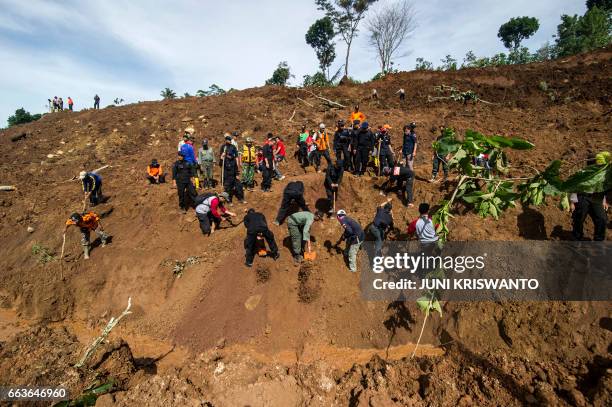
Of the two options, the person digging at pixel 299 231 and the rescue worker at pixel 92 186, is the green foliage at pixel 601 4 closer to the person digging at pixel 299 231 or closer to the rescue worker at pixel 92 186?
the person digging at pixel 299 231

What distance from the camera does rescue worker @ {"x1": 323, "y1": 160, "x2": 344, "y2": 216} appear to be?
857 cm

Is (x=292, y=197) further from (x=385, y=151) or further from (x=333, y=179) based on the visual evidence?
(x=385, y=151)

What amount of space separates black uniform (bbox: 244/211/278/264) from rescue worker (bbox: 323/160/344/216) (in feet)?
7.27

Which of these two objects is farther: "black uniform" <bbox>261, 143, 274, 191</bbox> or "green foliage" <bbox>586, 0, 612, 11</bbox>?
"green foliage" <bbox>586, 0, 612, 11</bbox>

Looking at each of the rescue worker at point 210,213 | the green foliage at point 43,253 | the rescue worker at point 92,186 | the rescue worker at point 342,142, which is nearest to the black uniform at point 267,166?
the rescue worker at point 210,213

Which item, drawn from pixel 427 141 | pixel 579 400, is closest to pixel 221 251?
pixel 579 400

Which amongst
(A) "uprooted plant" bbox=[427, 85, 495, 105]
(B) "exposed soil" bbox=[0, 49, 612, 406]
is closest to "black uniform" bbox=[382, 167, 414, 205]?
(B) "exposed soil" bbox=[0, 49, 612, 406]

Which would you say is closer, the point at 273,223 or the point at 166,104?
the point at 273,223

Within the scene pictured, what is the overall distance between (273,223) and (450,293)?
4.53m

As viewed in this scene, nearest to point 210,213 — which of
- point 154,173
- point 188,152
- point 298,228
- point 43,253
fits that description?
point 188,152

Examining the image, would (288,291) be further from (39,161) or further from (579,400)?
(39,161)

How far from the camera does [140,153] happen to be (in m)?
15.0

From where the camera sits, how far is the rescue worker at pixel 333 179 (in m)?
8.57

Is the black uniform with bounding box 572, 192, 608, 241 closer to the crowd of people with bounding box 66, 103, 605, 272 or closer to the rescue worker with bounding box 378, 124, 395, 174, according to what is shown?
the crowd of people with bounding box 66, 103, 605, 272
